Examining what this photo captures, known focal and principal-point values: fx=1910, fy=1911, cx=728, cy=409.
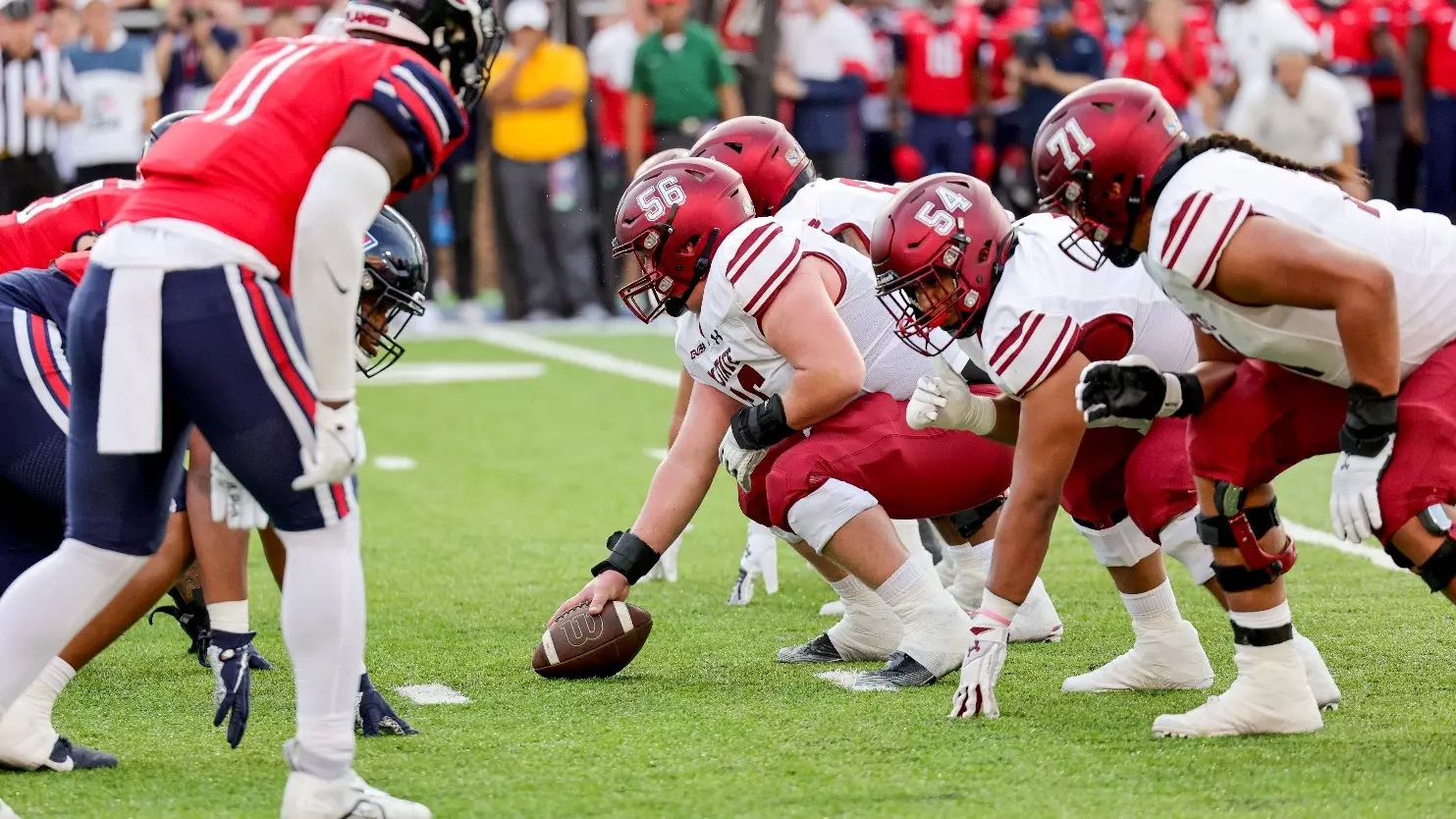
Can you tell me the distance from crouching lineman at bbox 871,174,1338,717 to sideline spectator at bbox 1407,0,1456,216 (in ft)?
32.5

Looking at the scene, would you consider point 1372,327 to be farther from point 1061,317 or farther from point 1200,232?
point 1061,317

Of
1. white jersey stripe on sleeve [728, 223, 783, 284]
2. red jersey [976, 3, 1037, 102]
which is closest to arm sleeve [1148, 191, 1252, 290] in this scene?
white jersey stripe on sleeve [728, 223, 783, 284]

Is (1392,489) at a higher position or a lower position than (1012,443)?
higher

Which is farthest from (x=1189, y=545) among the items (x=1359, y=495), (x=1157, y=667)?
(x=1359, y=495)

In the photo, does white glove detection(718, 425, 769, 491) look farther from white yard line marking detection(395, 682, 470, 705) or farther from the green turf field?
white yard line marking detection(395, 682, 470, 705)

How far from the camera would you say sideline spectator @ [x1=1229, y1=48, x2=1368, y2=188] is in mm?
11602

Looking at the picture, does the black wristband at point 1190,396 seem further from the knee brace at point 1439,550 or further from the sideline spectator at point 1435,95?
the sideline spectator at point 1435,95

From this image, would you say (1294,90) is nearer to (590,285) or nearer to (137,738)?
(590,285)

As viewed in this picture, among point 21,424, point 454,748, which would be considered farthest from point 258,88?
point 454,748

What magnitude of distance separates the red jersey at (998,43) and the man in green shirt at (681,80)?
7.21 feet

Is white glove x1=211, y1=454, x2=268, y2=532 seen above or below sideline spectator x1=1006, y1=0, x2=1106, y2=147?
above

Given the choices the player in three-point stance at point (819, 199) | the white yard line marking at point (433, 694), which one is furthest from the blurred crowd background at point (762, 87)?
the white yard line marking at point (433, 694)

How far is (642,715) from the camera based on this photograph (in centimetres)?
405

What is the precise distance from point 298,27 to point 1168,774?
397 inches
